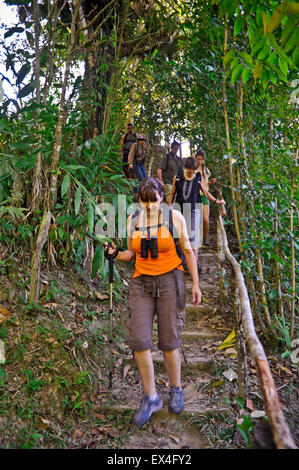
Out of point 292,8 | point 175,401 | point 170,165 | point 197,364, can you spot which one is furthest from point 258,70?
point 170,165

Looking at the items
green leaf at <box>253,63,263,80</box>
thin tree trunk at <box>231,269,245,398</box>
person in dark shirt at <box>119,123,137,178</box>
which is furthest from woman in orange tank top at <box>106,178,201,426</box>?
person in dark shirt at <box>119,123,137,178</box>

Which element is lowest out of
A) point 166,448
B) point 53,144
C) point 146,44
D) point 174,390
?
point 166,448

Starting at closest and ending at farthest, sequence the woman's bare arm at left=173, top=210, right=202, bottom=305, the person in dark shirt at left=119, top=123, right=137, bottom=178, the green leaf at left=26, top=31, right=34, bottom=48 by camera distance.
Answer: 1. the woman's bare arm at left=173, top=210, right=202, bottom=305
2. the green leaf at left=26, top=31, right=34, bottom=48
3. the person in dark shirt at left=119, top=123, right=137, bottom=178

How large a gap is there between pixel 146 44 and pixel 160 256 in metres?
6.28

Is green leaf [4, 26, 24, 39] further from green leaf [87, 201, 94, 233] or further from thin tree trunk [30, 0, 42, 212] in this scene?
green leaf [87, 201, 94, 233]

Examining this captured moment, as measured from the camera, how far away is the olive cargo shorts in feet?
9.43

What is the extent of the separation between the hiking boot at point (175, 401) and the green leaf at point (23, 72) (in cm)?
376

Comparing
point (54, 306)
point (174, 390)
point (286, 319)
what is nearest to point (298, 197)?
point (286, 319)

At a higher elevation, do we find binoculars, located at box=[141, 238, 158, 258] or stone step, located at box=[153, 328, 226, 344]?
binoculars, located at box=[141, 238, 158, 258]

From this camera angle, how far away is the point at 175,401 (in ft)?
9.78

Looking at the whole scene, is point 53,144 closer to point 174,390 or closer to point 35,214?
point 35,214

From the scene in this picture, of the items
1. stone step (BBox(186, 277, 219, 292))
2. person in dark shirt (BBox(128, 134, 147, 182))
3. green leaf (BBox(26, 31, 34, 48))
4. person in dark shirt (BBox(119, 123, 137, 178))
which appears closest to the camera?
green leaf (BBox(26, 31, 34, 48))
